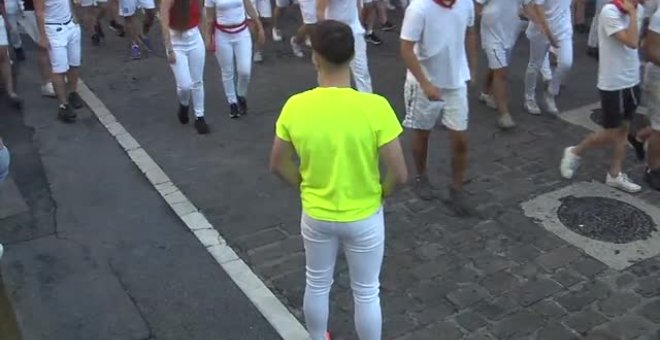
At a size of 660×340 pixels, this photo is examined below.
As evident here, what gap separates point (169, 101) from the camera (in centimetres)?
925

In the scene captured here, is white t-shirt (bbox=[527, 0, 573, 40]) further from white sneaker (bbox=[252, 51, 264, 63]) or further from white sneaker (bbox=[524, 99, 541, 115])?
white sneaker (bbox=[252, 51, 264, 63])

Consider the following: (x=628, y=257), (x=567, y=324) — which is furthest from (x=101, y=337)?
(x=628, y=257)

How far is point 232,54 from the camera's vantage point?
823cm

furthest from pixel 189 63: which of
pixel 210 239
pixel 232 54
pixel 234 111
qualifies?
pixel 210 239

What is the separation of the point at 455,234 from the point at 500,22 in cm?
275

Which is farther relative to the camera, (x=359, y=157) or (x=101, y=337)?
(x=101, y=337)

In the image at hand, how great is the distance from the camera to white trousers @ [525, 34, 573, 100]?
797 cm

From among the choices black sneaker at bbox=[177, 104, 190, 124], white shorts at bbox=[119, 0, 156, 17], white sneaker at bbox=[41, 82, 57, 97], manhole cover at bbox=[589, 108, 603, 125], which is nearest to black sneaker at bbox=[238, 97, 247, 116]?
black sneaker at bbox=[177, 104, 190, 124]

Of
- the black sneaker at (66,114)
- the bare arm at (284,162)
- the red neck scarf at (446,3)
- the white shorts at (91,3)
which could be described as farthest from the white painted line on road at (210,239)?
the white shorts at (91,3)

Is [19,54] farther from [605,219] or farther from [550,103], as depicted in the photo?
[605,219]

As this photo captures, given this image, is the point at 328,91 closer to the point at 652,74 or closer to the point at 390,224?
the point at 390,224

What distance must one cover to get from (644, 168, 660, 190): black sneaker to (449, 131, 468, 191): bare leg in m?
1.65

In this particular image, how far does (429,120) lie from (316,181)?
2.52m

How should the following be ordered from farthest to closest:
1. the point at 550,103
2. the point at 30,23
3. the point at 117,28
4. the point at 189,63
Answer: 1. the point at 117,28
2. the point at 30,23
3. the point at 550,103
4. the point at 189,63
